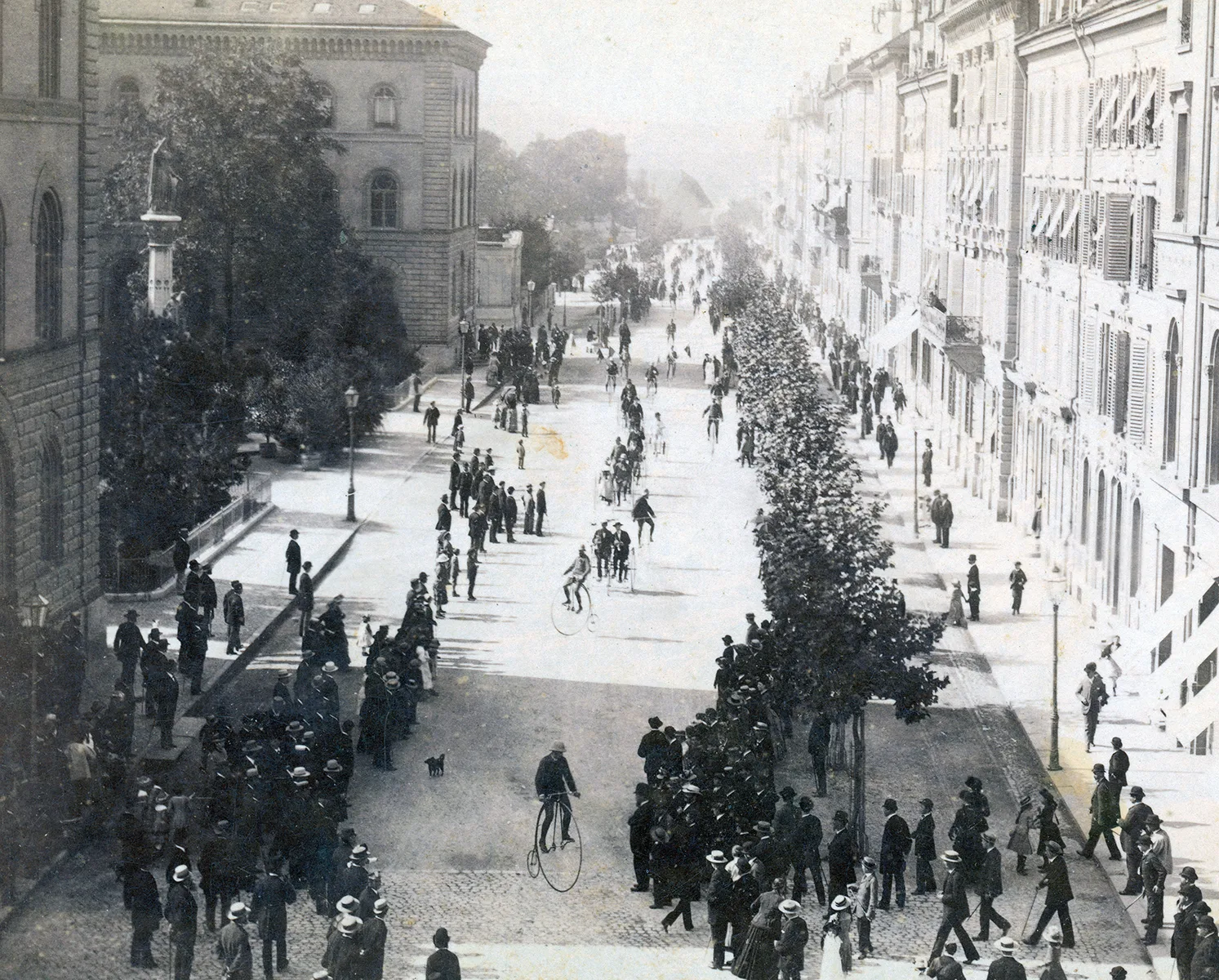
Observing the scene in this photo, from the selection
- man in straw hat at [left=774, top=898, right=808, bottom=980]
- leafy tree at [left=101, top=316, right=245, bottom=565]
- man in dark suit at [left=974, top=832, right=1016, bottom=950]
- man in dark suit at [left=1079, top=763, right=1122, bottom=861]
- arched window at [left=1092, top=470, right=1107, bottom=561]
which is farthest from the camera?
arched window at [left=1092, top=470, right=1107, bottom=561]

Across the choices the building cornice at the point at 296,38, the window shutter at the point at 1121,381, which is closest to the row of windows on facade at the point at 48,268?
the window shutter at the point at 1121,381

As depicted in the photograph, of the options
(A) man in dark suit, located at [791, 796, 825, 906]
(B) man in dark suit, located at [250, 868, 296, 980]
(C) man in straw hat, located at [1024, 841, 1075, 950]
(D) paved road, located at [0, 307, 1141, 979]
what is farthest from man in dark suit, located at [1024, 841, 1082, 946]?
(B) man in dark suit, located at [250, 868, 296, 980]

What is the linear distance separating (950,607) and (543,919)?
56.4 feet

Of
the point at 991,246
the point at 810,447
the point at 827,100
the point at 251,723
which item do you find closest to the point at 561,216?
the point at 827,100

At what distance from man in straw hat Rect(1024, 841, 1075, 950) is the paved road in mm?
353

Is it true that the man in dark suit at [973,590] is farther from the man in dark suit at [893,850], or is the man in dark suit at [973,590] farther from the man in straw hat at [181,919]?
the man in straw hat at [181,919]

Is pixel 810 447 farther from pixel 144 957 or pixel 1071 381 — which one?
pixel 144 957

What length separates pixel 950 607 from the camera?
36281 millimetres

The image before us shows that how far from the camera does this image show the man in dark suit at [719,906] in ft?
62.8

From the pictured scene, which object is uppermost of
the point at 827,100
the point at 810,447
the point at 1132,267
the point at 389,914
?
the point at 827,100

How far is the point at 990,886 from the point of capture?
20516 mm

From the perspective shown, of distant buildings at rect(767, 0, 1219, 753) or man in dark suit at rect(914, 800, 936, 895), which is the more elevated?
distant buildings at rect(767, 0, 1219, 753)

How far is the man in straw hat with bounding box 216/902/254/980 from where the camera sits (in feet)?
56.1

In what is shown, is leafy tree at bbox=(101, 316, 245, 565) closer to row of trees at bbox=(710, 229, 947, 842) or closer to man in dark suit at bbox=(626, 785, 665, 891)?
row of trees at bbox=(710, 229, 947, 842)
